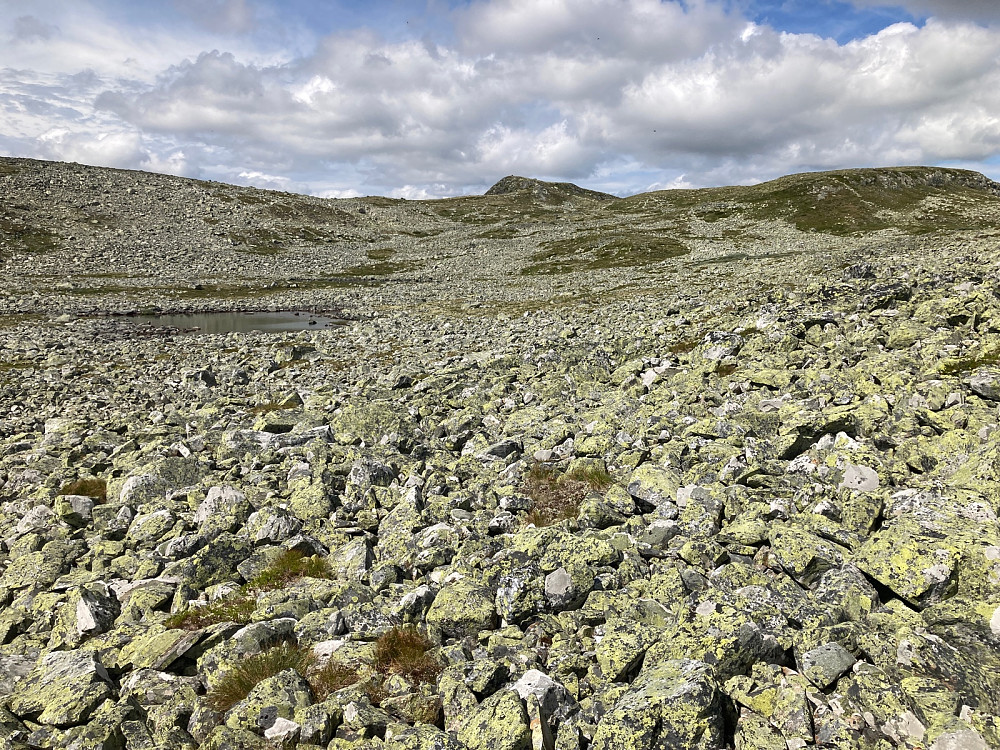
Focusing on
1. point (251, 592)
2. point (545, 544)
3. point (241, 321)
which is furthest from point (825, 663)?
point (241, 321)

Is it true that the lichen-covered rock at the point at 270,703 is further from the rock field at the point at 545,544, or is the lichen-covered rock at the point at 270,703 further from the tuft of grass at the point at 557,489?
the tuft of grass at the point at 557,489

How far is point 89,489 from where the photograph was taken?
45.3ft

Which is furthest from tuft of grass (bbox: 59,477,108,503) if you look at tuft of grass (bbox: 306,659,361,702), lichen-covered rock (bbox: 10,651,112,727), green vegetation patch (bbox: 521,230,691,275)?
green vegetation patch (bbox: 521,230,691,275)

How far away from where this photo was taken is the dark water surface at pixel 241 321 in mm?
47031

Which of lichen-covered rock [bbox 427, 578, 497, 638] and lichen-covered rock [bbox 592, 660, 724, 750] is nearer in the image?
lichen-covered rock [bbox 592, 660, 724, 750]

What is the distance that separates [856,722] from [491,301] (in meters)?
52.4

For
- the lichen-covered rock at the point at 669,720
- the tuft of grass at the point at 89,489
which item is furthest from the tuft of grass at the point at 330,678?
the tuft of grass at the point at 89,489

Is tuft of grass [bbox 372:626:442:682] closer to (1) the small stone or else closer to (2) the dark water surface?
(1) the small stone

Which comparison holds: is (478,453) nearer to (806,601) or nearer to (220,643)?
(220,643)

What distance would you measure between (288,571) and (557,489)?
17.8 feet

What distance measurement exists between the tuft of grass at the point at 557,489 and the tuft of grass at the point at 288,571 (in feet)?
12.9

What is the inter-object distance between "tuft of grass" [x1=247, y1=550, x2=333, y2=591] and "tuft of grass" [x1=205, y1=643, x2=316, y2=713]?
6.66 ft

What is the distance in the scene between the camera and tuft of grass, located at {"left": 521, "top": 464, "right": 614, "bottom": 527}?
10.5 metres

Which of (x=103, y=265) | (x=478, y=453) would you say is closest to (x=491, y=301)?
(x=478, y=453)
